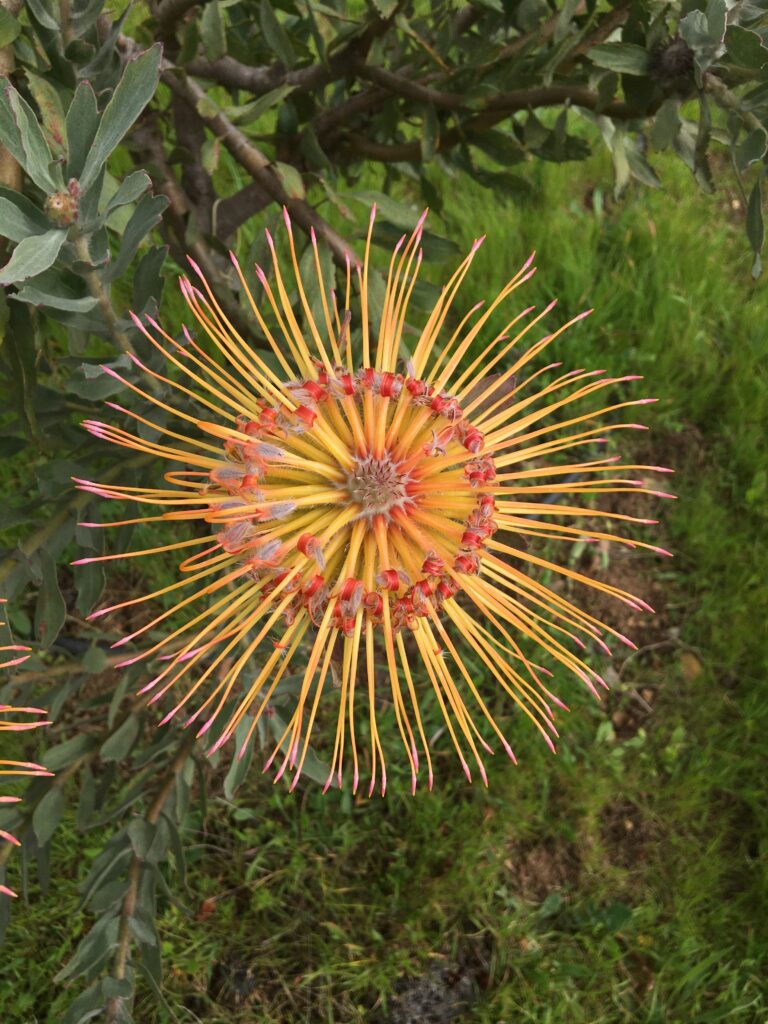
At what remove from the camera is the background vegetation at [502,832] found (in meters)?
1.96

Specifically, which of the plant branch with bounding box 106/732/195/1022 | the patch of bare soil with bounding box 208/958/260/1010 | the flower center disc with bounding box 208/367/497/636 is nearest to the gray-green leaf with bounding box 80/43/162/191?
the flower center disc with bounding box 208/367/497/636

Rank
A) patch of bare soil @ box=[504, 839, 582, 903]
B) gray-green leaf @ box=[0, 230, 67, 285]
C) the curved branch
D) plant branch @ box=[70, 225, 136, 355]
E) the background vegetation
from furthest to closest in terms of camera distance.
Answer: patch of bare soil @ box=[504, 839, 582, 903]
the background vegetation
the curved branch
plant branch @ box=[70, 225, 136, 355]
gray-green leaf @ box=[0, 230, 67, 285]

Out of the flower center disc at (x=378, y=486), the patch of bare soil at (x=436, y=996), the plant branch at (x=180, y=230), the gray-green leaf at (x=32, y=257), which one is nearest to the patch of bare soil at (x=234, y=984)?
the patch of bare soil at (x=436, y=996)

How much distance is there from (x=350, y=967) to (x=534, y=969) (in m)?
0.43

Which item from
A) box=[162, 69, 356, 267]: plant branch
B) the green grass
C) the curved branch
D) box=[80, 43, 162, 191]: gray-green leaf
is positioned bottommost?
the green grass

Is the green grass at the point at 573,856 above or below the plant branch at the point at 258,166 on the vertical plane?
below

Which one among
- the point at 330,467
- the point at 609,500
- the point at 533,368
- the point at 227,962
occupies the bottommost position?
the point at 227,962

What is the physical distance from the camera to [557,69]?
144cm

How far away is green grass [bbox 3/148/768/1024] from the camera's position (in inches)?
79.7

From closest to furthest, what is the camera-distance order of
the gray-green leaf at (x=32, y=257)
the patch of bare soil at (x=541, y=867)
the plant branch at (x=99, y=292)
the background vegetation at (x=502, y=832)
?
the gray-green leaf at (x=32, y=257) < the plant branch at (x=99, y=292) < the background vegetation at (x=502, y=832) < the patch of bare soil at (x=541, y=867)

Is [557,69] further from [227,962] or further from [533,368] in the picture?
[227,962]

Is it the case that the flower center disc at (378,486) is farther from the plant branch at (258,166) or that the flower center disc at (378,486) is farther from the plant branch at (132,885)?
the plant branch at (132,885)

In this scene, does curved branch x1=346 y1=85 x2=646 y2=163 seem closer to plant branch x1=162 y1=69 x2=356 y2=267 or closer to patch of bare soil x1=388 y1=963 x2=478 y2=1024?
plant branch x1=162 y1=69 x2=356 y2=267

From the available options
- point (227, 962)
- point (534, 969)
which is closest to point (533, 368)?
point (534, 969)
